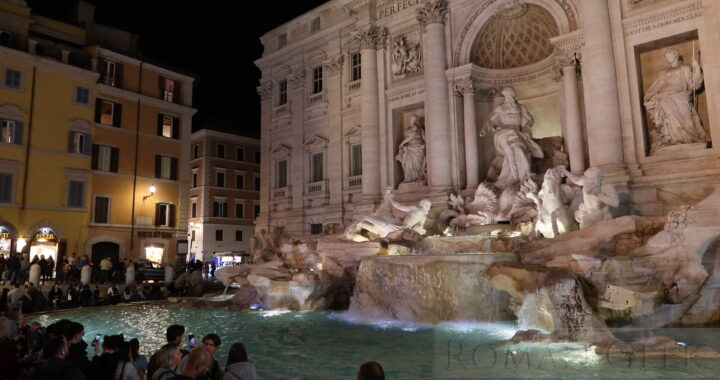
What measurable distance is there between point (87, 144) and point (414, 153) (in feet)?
51.3

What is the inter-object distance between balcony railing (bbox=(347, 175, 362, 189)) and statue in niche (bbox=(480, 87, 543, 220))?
231 inches

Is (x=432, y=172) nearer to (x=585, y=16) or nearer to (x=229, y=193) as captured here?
(x=585, y=16)

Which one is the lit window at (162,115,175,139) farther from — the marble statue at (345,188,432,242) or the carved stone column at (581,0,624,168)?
the carved stone column at (581,0,624,168)

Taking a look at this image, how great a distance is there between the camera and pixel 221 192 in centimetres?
3675

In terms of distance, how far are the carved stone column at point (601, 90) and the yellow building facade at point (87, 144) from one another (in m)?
20.1

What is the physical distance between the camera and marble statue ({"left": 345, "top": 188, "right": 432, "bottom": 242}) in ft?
52.0

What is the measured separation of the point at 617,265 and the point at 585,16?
884 cm

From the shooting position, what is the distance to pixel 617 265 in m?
9.38

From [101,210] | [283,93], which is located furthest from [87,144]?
[283,93]

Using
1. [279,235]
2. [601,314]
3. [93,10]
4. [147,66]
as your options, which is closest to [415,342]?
[601,314]

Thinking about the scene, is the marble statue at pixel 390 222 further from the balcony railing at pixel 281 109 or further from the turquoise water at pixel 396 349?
the balcony railing at pixel 281 109

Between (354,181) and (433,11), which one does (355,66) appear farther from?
(354,181)

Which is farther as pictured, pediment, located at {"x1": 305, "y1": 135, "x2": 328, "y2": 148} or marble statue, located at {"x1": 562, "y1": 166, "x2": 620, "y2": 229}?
pediment, located at {"x1": 305, "y1": 135, "x2": 328, "y2": 148}

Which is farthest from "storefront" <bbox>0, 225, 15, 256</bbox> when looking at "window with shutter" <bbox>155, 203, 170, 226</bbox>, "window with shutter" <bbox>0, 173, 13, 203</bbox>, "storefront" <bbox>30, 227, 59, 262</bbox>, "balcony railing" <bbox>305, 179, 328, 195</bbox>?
"balcony railing" <bbox>305, 179, 328, 195</bbox>
